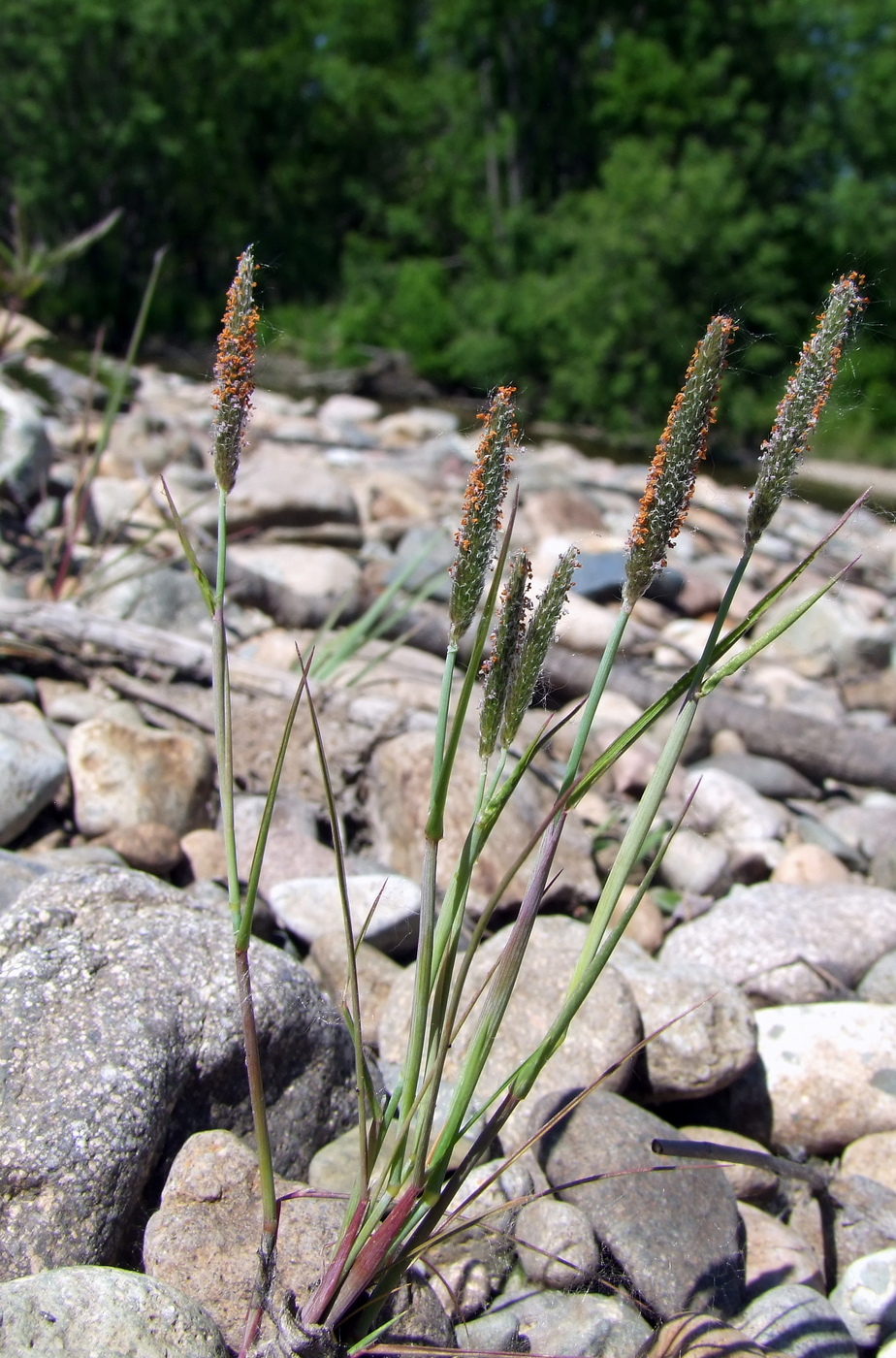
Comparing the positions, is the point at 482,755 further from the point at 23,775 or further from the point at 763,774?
the point at 763,774

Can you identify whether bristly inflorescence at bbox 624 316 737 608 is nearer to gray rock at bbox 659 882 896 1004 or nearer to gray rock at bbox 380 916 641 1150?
gray rock at bbox 380 916 641 1150

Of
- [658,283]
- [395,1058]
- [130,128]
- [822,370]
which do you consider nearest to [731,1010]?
[395,1058]

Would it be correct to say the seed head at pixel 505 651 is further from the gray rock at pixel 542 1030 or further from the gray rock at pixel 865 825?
the gray rock at pixel 865 825

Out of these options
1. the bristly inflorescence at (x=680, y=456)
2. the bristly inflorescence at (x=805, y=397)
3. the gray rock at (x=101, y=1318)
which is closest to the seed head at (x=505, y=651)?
the bristly inflorescence at (x=680, y=456)

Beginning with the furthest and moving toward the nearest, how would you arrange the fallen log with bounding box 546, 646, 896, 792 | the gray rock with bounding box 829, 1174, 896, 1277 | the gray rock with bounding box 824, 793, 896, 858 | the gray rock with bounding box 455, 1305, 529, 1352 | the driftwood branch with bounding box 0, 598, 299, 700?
the fallen log with bounding box 546, 646, 896, 792 → the gray rock with bounding box 824, 793, 896, 858 → the driftwood branch with bounding box 0, 598, 299, 700 → the gray rock with bounding box 829, 1174, 896, 1277 → the gray rock with bounding box 455, 1305, 529, 1352

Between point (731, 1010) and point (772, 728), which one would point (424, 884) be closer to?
point (731, 1010)

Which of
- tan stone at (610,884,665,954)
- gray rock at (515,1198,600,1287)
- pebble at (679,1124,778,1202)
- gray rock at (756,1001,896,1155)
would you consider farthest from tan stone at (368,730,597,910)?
gray rock at (515,1198,600,1287)
